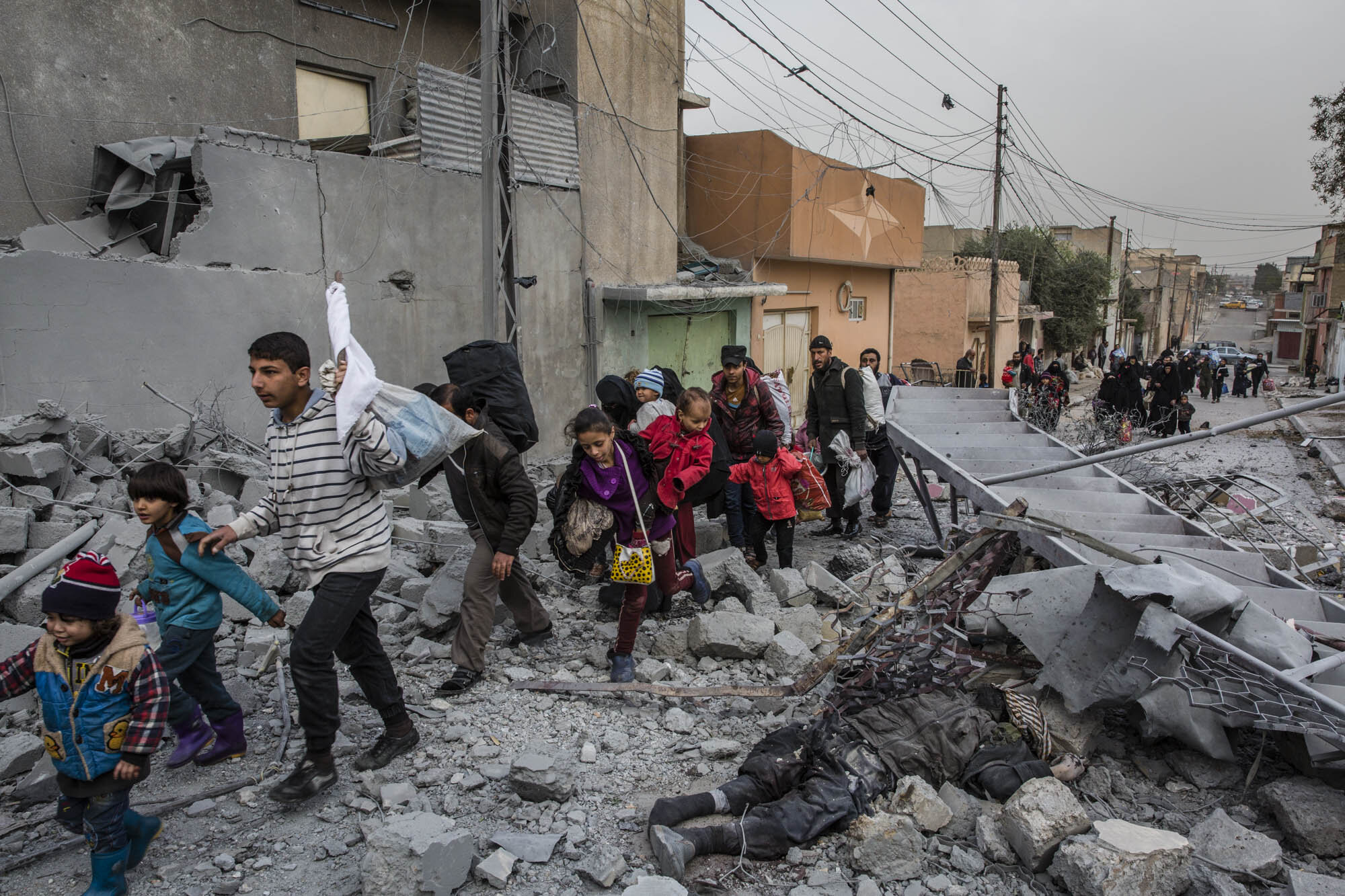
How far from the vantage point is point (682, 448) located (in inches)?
196

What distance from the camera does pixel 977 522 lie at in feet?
14.2

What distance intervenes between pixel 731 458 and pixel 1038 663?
2865 millimetres

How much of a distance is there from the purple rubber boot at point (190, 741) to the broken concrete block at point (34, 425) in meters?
3.09

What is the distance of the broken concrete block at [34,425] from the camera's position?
17.4ft

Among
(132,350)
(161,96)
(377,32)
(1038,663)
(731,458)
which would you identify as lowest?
(1038,663)

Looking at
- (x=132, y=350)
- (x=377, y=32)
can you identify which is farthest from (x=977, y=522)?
(x=377, y=32)

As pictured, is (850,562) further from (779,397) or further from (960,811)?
(960,811)

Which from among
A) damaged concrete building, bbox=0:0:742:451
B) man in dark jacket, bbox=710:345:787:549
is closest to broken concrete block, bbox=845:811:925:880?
man in dark jacket, bbox=710:345:787:549

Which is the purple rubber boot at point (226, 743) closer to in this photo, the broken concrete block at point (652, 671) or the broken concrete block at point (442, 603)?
the broken concrete block at point (442, 603)

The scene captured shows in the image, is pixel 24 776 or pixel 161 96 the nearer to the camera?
pixel 24 776

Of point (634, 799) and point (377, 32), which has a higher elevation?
point (377, 32)

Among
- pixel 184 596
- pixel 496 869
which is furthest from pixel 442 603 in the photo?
pixel 496 869

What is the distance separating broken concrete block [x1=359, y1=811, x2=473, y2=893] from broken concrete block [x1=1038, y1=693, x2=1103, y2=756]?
235 cm

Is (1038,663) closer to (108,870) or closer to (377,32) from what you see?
(108,870)
